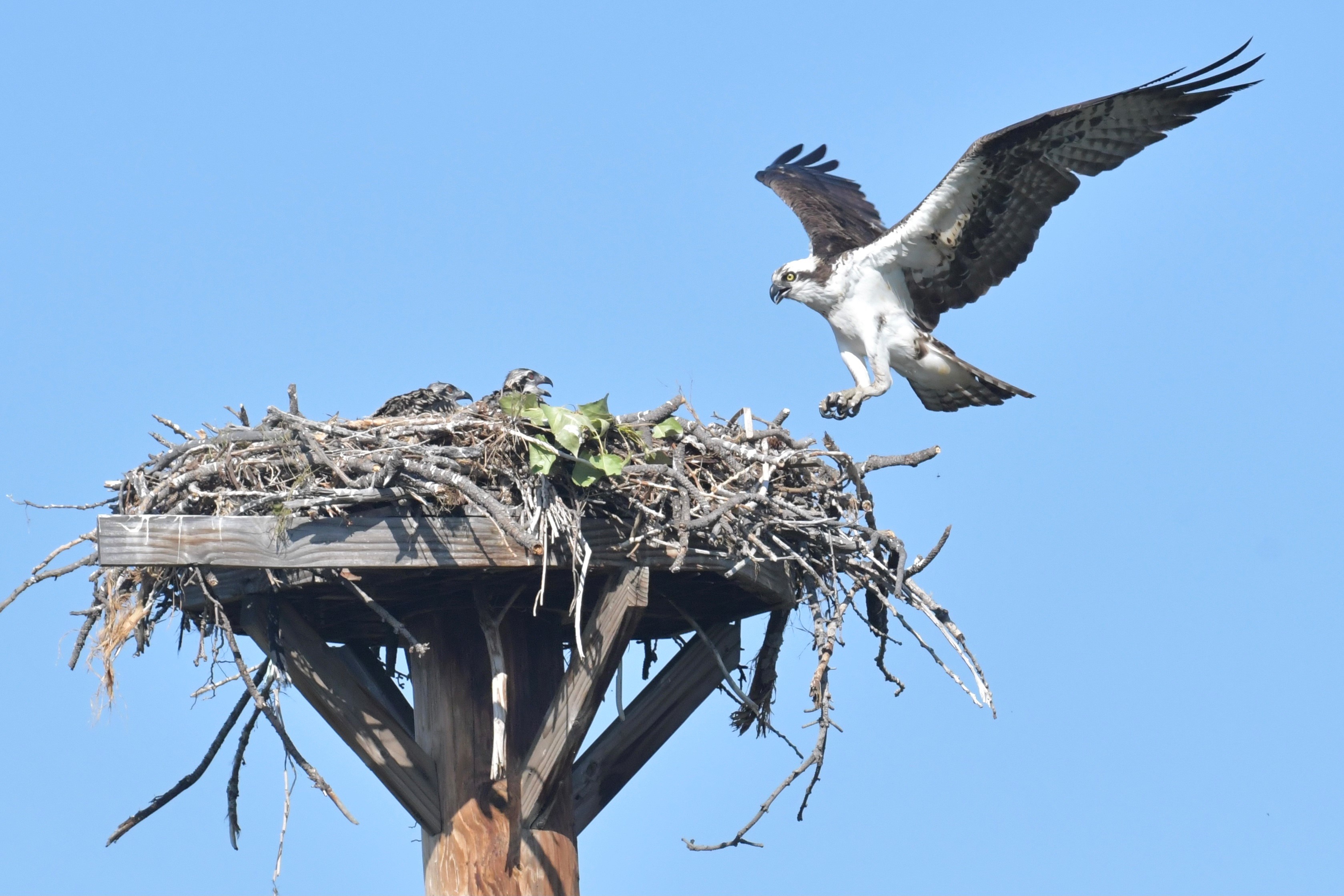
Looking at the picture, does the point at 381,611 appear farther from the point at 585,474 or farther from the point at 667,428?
the point at 667,428

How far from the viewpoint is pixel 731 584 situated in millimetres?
5484

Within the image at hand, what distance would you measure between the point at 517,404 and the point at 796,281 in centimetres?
386

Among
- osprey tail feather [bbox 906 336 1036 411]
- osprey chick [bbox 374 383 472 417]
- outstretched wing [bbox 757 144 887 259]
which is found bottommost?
osprey chick [bbox 374 383 472 417]

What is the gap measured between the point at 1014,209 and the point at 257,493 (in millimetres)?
4751

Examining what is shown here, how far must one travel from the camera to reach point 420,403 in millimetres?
6656

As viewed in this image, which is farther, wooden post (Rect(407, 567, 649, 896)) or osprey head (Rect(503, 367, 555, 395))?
osprey head (Rect(503, 367, 555, 395))

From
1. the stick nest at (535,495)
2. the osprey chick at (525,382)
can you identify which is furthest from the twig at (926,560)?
the osprey chick at (525,382)

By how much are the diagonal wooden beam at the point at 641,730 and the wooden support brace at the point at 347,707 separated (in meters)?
0.60

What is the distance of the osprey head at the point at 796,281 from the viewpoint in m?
8.65

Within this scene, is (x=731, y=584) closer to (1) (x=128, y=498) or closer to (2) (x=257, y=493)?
(2) (x=257, y=493)

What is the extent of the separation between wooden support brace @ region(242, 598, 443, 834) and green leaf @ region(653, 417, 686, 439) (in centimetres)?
137

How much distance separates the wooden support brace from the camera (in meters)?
5.18

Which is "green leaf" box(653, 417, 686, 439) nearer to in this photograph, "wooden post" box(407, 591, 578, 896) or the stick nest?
the stick nest

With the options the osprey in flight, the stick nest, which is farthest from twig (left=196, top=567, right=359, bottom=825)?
the osprey in flight
